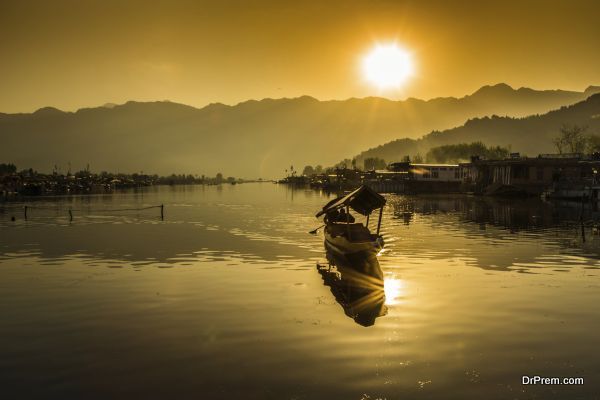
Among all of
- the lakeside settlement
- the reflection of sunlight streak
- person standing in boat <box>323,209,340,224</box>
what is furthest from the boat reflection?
the lakeside settlement

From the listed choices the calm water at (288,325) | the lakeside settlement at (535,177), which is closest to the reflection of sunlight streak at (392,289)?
the calm water at (288,325)

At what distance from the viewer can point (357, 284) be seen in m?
30.0

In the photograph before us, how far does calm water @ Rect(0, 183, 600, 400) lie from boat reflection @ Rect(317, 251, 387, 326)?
59 cm

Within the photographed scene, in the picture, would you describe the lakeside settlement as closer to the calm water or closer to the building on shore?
the building on shore

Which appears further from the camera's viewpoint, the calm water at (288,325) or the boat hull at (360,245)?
the boat hull at (360,245)

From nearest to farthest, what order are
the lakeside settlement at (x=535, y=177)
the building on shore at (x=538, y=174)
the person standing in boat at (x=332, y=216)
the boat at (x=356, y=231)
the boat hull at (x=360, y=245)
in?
the boat hull at (x=360, y=245)
the boat at (x=356, y=231)
the person standing in boat at (x=332, y=216)
the lakeside settlement at (x=535, y=177)
the building on shore at (x=538, y=174)

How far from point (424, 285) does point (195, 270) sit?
1485 cm

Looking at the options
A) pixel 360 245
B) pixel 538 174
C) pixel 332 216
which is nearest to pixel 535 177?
pixel 538 174

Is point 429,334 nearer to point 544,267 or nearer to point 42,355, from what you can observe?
point 42,355

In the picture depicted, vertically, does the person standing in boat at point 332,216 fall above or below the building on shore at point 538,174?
below

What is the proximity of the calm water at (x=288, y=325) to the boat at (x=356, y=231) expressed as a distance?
2.00 m

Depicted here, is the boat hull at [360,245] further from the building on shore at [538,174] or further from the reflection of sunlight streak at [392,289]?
the building on shore at [538,174]

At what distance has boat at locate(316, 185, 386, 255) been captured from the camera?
108ft

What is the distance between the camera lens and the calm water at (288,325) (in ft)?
50.5
